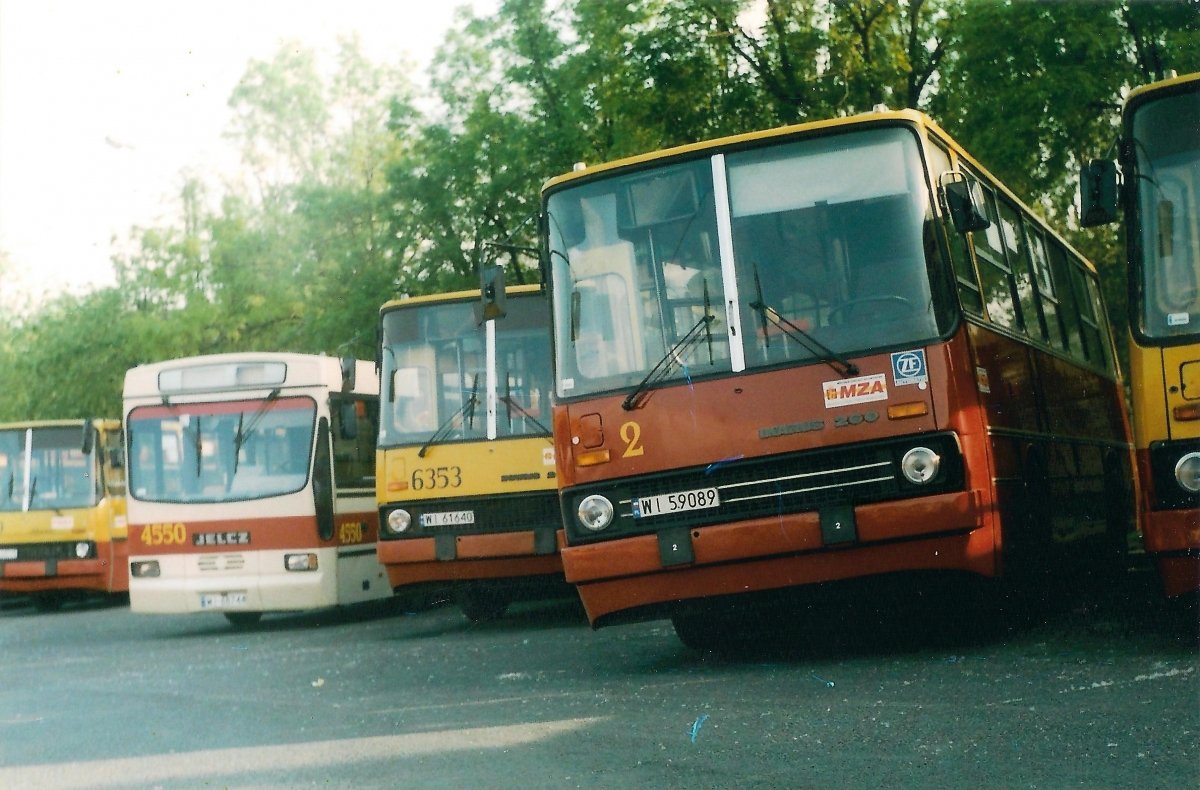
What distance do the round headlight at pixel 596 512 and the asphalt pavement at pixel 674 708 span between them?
93 centimetres

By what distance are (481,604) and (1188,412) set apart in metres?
8.72

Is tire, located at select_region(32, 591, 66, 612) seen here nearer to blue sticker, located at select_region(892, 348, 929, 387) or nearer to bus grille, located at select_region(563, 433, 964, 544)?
bus grille, located at select_region(563, 433, 964, 544)

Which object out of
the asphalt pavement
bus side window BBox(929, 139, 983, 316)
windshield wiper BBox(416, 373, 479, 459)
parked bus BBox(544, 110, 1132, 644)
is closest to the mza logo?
parked bus BBox(544, 110, 1132, 644)

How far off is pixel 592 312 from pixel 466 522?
4818 millimetres

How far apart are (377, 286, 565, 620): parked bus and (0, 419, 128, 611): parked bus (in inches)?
359

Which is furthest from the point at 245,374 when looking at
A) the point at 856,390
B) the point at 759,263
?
the point at 856,390

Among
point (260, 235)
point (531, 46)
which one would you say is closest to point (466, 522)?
point (531, 46)

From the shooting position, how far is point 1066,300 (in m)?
13.1

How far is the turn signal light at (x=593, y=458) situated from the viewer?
9.02 metres

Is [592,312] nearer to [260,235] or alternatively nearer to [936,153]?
[936,153]

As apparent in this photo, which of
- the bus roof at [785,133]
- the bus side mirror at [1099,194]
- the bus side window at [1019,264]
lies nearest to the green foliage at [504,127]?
the bus roof at [785,133]

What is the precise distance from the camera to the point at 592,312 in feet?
30.3

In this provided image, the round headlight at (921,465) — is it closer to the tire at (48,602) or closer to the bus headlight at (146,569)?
the bus headlight at (146,569)

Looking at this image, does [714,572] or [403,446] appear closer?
[714,572]
